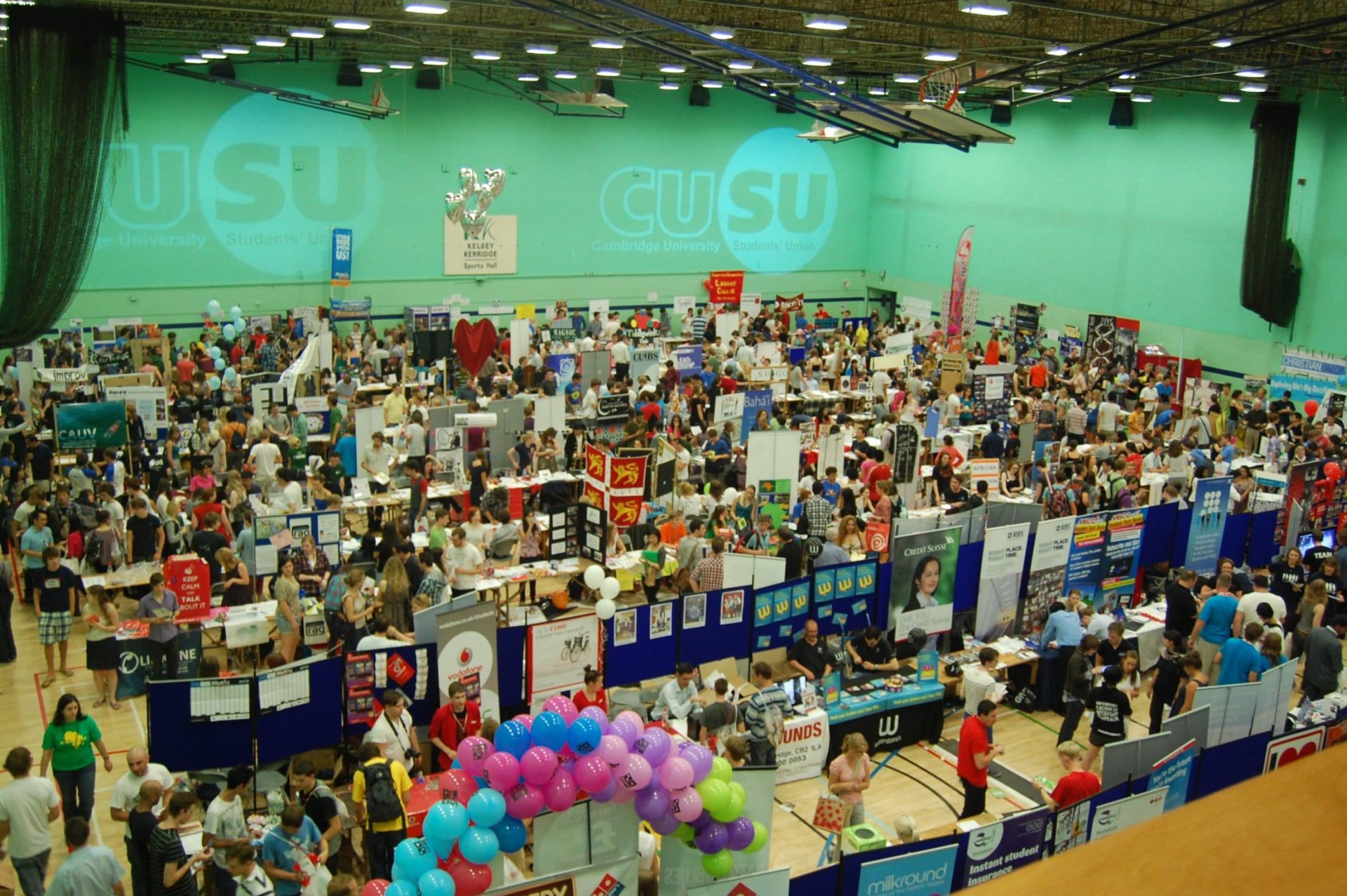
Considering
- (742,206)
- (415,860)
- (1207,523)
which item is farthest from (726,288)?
(415,860)

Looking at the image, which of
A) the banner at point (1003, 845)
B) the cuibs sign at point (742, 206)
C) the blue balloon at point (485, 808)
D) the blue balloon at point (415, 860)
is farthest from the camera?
the cuibs sign at point (742, 206)

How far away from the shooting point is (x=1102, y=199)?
1014 inches

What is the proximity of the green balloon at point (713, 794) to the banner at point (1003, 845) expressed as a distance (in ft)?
4.70

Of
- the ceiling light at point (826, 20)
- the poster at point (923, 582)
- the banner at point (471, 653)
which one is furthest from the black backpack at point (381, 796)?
the ceiling light at point (826, 20)

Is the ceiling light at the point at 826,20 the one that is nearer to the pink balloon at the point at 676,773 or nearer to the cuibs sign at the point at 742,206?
the pink balloon at the point at 676,773

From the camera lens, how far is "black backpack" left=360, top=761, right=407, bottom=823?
284 inches

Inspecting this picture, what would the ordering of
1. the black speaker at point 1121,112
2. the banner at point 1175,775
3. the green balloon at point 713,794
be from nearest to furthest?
the green balloon at point 713,794 < the banner at point 1175,775 < the black speaker at point 1121,112

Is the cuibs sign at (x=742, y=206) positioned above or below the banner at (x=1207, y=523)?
above

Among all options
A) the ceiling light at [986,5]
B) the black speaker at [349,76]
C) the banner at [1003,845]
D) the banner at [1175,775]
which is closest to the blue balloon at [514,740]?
the banner at [1003,845]

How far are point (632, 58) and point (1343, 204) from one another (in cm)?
1398

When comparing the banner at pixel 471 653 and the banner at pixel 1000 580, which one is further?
the banner at pixel 1000 580

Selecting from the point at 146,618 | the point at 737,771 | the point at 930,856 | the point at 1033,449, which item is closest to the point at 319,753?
the point at 146,618

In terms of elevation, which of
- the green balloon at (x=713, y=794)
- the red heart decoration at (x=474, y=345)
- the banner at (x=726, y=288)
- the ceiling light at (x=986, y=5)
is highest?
the ceiling light at (x=986, y=5)

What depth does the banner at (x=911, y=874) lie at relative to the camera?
6344 millimetres
